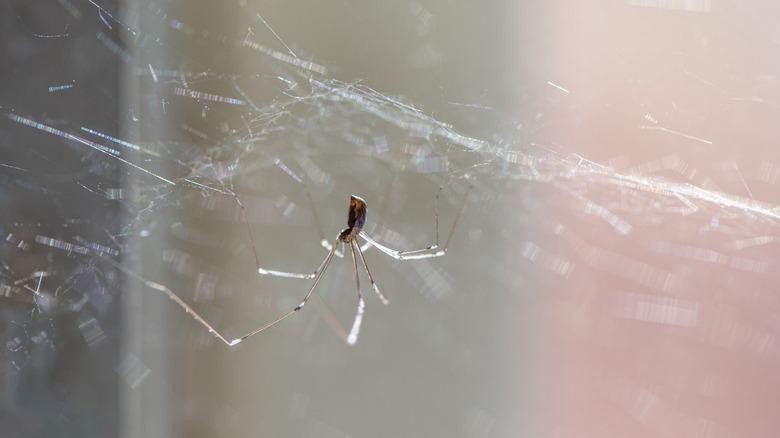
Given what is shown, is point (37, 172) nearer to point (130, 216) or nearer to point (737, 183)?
point (130, 216)

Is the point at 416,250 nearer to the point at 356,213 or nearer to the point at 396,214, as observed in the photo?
the point at 396,214

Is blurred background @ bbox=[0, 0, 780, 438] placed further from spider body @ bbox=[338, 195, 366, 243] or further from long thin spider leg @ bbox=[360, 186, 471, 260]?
spider body @ bbox=[338, 195, 366, 243]

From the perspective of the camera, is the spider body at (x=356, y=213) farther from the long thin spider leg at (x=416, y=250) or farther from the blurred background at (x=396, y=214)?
the blurred background at (x=396, y=214)

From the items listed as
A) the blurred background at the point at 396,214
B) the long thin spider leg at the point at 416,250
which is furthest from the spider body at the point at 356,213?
the blurred background at the point at 396,214

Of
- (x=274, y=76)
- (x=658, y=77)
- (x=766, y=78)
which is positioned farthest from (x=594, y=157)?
(x=274, y=76)

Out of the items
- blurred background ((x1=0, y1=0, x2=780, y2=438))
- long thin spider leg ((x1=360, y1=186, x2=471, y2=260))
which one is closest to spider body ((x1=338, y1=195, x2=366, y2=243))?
long thin spider leg ((x1=360, y1=186, x2=471, y2=260))

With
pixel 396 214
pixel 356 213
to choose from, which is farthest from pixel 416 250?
pixel 356 213

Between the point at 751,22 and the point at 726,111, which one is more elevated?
the point at 751,22

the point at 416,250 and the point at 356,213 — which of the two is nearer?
the point at 356,213

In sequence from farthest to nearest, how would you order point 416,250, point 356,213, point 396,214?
point 396,214
point 416,250
point 356,213
